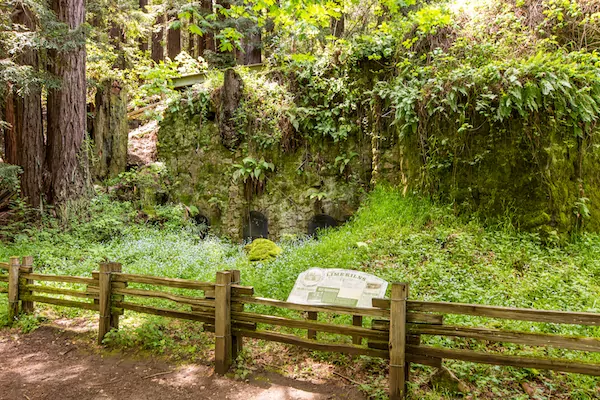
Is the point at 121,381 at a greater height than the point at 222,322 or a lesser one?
lesser

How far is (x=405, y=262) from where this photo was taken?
7.28 metres

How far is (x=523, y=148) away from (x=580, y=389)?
5.17 metres

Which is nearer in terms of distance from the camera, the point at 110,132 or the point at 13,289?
the point at 13,289

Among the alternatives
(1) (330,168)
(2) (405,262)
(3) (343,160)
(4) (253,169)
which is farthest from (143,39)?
(2) (405,262)

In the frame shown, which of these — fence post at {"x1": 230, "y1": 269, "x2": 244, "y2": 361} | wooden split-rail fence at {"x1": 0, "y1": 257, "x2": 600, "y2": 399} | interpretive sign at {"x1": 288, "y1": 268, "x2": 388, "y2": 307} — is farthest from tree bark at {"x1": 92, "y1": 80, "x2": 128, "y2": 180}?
interpretive sign at {"x1": 288, "y1": 268, "x2": 388, "y2": 307}

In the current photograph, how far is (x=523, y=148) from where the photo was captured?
309 inches

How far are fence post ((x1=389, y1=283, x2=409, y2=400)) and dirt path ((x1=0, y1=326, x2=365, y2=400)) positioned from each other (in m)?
0.42

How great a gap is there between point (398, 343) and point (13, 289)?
6278 mm

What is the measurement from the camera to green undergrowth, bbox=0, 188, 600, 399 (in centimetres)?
478

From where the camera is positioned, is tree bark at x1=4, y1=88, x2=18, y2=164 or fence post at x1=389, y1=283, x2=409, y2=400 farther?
tree bark at x1=4, y1=88, x2=18, y2=164

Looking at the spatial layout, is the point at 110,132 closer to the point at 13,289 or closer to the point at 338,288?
the point at 13,289

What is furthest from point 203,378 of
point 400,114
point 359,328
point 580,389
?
point 400,114

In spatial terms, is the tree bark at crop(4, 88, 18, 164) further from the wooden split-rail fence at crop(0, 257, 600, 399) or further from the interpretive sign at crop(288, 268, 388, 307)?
the interpretive sign at crop(288, 268, 388, 307)

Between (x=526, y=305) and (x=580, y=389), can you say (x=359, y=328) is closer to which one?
(x=580, y=389)
